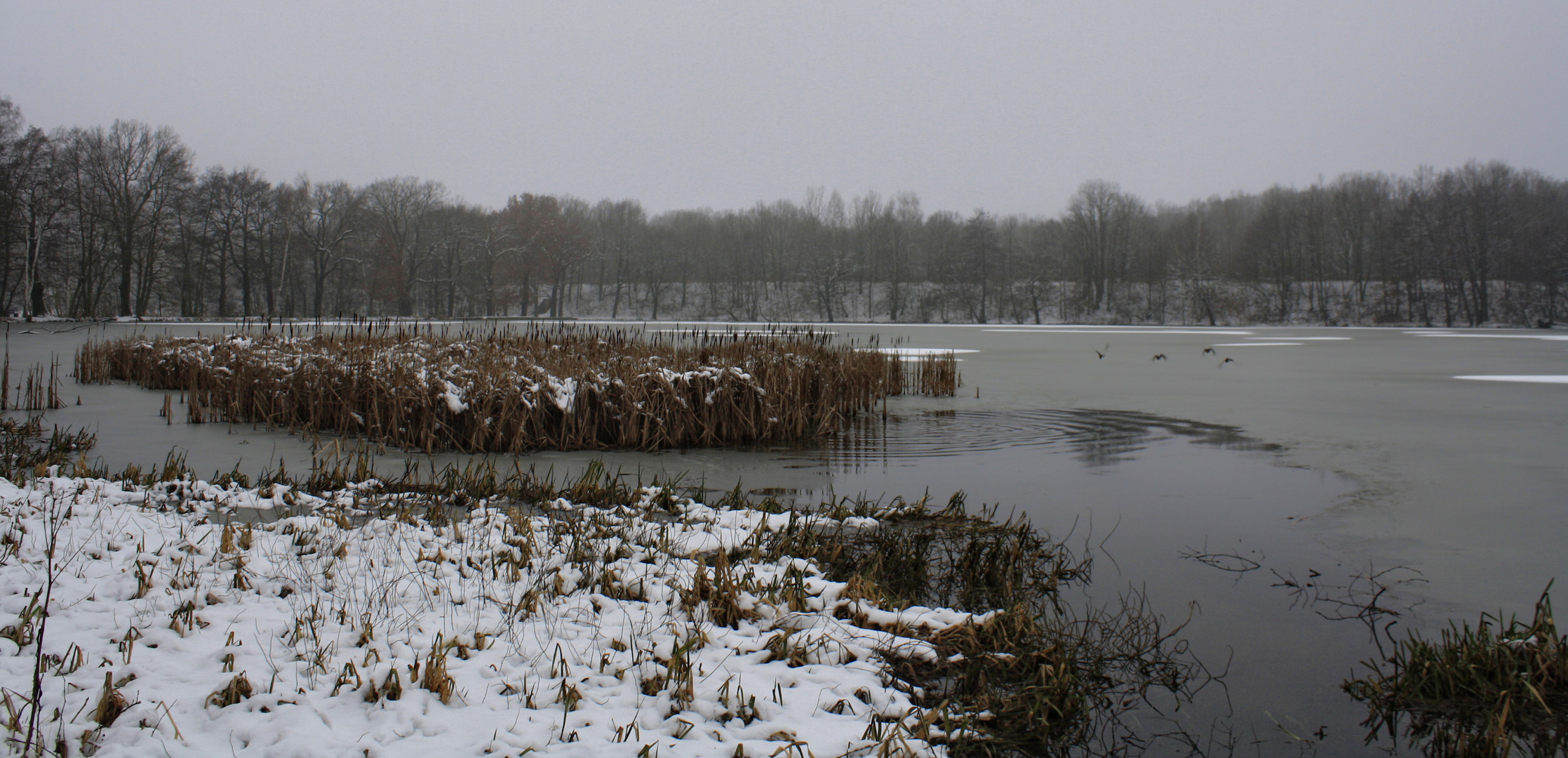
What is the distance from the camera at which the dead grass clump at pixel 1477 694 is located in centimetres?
288

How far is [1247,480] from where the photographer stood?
23.9 feet

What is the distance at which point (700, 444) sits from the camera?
9320 mm

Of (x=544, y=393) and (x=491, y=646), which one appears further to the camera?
(x=544, y=393)

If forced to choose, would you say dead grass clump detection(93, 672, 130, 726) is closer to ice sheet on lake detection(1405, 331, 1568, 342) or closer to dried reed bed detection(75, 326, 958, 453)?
dried reed bed detection(75, 326, 958, 453)

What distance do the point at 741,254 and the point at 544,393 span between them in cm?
7235

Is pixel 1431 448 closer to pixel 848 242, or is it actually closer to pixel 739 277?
pixel 739 277

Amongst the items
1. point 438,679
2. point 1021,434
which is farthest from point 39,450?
point 1021,434

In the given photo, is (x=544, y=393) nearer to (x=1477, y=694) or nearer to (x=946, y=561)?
(x=946, y=561)

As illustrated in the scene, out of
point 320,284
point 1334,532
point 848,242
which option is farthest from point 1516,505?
point 848,242

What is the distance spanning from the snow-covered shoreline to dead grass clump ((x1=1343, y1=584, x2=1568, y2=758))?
1.68 meters

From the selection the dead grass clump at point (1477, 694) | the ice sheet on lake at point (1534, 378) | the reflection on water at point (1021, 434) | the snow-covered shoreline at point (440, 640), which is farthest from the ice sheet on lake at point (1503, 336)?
the snow-covered shoreline at point (440, 640)

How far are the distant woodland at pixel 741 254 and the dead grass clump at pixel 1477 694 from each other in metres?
50.8

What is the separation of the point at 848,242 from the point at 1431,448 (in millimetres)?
77383

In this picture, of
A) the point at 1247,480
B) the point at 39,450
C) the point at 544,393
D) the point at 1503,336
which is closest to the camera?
the point at 1247,480
